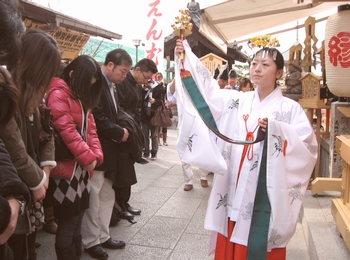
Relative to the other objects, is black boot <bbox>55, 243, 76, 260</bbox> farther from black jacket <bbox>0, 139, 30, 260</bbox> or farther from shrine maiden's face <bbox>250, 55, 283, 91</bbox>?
shrine maiden's face <bbox>250, 55, 283, 91</bbox>

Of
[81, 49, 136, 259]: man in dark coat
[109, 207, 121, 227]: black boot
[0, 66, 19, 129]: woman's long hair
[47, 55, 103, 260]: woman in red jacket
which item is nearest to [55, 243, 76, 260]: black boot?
[47, 55, 103, 260]: woman in red jacket

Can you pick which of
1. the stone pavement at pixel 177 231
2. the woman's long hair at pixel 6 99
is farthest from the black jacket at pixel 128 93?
the woman's long hair at pixel 6 99

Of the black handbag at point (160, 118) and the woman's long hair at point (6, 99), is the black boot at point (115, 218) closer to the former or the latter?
the woman's long hair at point (6, 99)

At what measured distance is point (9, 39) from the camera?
5.05 ft

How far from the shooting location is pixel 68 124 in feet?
9.25

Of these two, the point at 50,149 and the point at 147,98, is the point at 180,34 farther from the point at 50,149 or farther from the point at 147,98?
the point at 147,98

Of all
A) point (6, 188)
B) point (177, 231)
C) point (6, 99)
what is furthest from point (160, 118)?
point (6, 188)

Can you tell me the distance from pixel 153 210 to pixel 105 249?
1383mm

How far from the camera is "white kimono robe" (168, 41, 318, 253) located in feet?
8.55

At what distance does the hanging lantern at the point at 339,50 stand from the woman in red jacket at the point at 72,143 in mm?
2902

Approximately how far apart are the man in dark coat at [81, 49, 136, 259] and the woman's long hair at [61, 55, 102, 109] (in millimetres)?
474

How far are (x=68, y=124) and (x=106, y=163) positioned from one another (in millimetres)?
851

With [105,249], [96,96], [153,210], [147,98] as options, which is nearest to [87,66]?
[96,96]

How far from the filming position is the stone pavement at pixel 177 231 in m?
3.57
